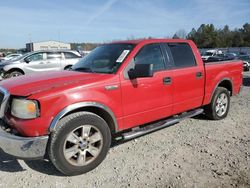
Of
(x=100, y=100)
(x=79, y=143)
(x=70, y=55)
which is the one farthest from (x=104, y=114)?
(x=70, y=55)

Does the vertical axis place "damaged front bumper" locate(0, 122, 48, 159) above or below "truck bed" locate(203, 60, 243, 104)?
below

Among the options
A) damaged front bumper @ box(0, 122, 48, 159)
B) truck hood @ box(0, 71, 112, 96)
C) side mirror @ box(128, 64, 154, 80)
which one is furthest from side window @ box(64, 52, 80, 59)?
damaged front bumper @ box(0, 122, 48, 159)

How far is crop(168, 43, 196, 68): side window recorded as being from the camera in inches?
192

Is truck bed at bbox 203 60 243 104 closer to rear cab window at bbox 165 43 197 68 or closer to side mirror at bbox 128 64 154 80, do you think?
rear cab window at bbox 165 43 197 68

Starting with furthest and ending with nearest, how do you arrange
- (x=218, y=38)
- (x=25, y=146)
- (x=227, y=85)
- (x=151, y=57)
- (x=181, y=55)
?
(x=218, y=38)
(x=227, y=85)
(x=181, y=55)
(x=151, y=57)
(x=25, y=146)

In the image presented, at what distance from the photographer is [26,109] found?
3.24m

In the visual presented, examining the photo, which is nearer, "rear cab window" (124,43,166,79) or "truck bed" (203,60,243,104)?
"rear cab window" (124,43,166,79)

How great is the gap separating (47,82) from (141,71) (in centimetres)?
134

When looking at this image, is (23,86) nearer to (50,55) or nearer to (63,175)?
(63,175)

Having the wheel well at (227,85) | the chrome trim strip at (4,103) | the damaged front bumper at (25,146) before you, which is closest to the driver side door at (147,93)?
the damaged front bumper at (25,146)

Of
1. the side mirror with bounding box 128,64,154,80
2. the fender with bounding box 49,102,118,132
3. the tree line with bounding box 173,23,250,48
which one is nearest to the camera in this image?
the fender with bounding box 49,102,118,132

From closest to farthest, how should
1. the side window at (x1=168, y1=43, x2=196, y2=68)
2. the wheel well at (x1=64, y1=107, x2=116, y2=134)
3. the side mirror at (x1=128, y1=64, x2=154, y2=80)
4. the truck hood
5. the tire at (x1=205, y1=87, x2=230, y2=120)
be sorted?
the truck hood < the wheel well at (x1=64, y1=107, x2=116, y2=134) < the side mirror at (x1=128, y1=64, x2=154, y2=80) < the side window at (x1=168, y1=43, x2=196, y2=68) < the tire at (x1=205, y1=87, x2=230, y2=120)

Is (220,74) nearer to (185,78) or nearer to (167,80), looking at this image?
(185,78)

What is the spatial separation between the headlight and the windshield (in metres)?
1.27
